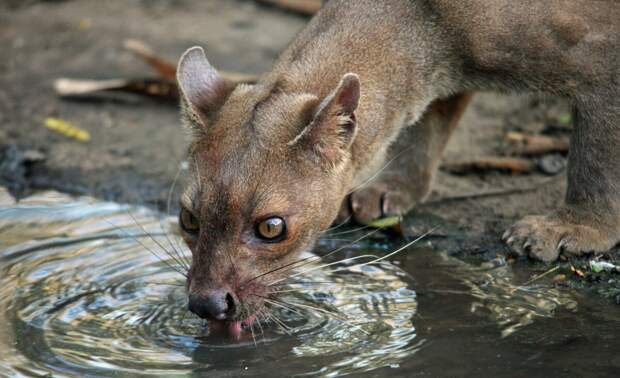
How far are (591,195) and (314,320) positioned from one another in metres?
2.50

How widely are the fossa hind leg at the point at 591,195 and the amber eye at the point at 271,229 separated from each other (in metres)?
2.18

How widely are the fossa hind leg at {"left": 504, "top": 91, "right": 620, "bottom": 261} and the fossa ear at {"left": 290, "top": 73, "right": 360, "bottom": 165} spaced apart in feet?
5.82

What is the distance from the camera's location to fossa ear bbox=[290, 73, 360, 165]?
6773 millimetres

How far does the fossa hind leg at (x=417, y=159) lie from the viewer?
9.05 metres

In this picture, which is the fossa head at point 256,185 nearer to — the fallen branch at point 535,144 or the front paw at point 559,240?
the front paw at point 559,240

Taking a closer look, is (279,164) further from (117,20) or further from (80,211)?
(117,20)

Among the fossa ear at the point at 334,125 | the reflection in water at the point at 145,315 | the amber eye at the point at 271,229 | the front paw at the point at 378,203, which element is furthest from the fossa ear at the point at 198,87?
the front paw at the point at 378,203

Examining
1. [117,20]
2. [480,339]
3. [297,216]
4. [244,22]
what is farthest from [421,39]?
[117,20]

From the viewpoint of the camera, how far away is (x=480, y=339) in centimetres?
652

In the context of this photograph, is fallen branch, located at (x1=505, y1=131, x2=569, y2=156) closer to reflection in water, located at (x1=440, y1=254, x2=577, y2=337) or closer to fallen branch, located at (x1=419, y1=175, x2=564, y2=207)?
fallen branch, located at (x1=419, y1=175, x2=564, y2=207)

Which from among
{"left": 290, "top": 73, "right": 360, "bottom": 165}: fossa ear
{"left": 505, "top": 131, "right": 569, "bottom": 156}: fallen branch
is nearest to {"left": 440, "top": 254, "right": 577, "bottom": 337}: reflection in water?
{"left": 290, "top": 73, "right": 360, "bottom": 165}: fossa ear

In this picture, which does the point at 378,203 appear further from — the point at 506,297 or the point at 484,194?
the point at 506,297

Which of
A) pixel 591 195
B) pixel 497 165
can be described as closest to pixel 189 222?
pixel 591 195

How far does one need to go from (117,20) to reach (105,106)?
9.60 ft
